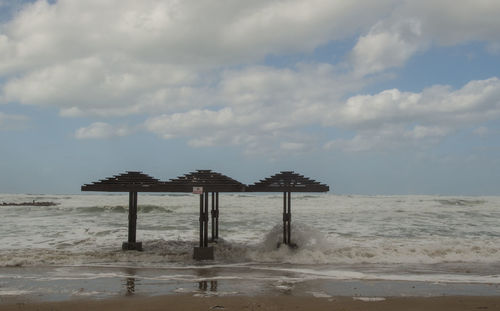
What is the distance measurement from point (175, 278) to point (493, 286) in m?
6.66

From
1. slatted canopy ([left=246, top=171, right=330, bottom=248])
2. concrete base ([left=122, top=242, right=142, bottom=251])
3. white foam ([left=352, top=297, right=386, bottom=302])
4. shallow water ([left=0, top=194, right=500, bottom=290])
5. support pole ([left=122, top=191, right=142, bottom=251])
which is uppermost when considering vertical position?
slatted canopy ([left=246, top=171, right=330, bottom=248])

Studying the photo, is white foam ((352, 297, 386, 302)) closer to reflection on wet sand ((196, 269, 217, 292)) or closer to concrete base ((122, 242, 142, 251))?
Result: reflection on wet sand ((196, 269, 217, 292))

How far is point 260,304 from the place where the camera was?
7363mm

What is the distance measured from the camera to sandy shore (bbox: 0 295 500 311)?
23.5 feet

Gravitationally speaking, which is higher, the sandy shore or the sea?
the sandy shore

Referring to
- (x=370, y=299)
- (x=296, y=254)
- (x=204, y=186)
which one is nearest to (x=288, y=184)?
(x=296, y=254)

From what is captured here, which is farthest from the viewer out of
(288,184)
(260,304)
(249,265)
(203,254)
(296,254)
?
(288,184)

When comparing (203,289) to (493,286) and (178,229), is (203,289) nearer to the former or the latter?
(493,286)

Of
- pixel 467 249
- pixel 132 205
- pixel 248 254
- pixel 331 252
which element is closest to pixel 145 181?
pixel 132 205

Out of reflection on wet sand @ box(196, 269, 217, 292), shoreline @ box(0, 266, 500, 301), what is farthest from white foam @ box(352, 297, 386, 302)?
reflection on wet sand @ box(196, 269, 217, 292)

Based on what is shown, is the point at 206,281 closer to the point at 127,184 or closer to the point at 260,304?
the point at 260,304

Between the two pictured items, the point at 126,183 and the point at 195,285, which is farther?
the point at 126,183

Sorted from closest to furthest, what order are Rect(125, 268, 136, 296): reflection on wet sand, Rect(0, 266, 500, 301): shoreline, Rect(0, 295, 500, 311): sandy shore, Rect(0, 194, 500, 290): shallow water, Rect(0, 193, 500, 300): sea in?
Rect(0, 295, 500, 311): sandy shore, Rect(0, 266, 500, 301): shoreline, Rect(125, 268, 136, 296): reflection on wet sand, Rect(0, 193, 500, 300): sea, Rect(0, 194, 500, 290): shallow water

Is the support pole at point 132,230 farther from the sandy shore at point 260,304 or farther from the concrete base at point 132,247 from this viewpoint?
the sandy shore at point 260,304
